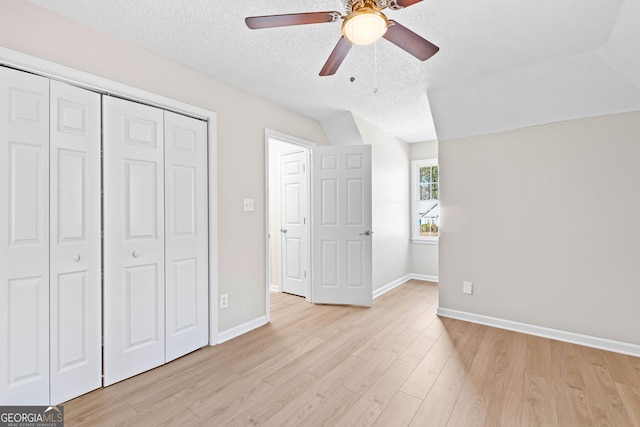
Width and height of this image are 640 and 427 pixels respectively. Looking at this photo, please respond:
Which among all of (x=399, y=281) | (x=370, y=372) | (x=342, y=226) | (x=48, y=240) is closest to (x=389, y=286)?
(x=399, y=281)

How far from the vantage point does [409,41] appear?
1.49 metres

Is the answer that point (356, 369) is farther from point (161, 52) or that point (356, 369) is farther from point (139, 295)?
point (161, 52)

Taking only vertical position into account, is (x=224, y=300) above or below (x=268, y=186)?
below

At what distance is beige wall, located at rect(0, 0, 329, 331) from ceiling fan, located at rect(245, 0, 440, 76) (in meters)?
1.30

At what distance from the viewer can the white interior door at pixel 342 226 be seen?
12.1 feet

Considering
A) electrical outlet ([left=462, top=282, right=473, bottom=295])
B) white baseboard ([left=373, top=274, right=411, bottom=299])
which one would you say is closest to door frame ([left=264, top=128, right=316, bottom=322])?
white baseboard ([left=373, top=274, right=411, bottom=299])

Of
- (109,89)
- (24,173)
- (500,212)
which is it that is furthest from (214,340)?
(500,212)

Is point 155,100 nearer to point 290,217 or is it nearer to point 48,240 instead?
point 48,240

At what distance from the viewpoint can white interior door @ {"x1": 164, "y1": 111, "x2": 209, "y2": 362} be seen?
7.66 feet

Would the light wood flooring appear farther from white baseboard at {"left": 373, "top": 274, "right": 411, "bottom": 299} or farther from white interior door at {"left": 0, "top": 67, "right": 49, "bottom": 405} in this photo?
white baseboard at {"left": 373, "top": 274, "right": 411, "bottom": 299}

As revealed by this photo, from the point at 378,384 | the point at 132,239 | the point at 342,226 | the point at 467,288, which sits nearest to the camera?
the point at 378,384

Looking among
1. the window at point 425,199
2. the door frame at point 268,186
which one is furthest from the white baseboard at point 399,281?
the door frame at point 268,186

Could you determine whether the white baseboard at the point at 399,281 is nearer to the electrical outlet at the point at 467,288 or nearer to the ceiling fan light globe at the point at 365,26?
the electrical outlet at the point at 467,288

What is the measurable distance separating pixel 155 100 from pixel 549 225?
3707 millimetres
